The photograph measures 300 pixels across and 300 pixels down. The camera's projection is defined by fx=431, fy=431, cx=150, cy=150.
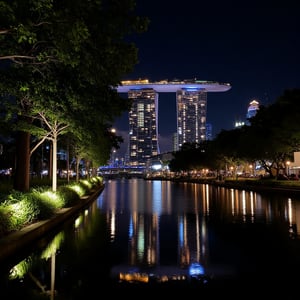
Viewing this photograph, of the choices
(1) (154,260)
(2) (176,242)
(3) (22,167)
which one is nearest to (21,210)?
(2) (176,242)

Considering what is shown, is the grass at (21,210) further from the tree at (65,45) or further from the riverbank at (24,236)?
the tree at (65,45)

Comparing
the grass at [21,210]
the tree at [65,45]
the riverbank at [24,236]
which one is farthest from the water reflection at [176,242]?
the tree at [65,45]

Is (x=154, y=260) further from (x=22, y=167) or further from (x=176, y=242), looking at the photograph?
(x=22, y=167)

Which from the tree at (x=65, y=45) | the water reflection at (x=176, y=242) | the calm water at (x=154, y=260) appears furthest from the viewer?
the tree at (x=65, y=45)

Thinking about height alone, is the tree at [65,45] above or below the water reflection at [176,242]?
above

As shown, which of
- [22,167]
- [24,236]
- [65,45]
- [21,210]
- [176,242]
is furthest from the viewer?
[22,167]

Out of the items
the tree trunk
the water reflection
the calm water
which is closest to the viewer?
the calm water

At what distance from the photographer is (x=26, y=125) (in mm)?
22891

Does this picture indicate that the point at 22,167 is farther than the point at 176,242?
Yes

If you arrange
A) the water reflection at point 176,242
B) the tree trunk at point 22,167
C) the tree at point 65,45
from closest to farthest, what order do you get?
the water reflection at point 176,242 < the tree at point 65,45 < the tree trunk at point 22,167

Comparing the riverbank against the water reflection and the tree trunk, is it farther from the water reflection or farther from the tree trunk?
the tree trunk

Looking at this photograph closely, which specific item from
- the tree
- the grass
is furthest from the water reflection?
the tree

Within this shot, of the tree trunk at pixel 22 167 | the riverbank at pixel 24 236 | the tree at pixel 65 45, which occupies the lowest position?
the riverbank at pixel 24 236

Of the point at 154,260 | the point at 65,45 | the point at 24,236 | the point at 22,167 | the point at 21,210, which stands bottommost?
the point at 154,260
